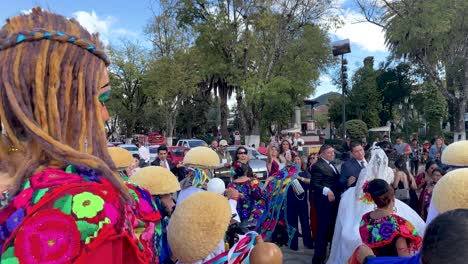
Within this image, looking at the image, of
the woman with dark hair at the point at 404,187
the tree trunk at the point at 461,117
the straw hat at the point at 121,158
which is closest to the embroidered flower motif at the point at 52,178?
the straw hat at the point at 121,158

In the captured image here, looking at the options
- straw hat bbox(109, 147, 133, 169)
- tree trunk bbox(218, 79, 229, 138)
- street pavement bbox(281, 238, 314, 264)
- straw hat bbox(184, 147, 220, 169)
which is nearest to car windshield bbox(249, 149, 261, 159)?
street pavement bbox(281, 238, 314, 264)

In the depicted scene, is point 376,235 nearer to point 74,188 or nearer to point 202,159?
point 202,159

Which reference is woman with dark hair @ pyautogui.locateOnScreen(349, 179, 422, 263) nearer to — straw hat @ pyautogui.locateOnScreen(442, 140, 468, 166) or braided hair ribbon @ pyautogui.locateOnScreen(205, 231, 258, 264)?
straw hat @ pyautogui.locateOnScreen(442, 140, 468, 166)

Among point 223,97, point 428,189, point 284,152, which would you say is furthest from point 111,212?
point 223,97

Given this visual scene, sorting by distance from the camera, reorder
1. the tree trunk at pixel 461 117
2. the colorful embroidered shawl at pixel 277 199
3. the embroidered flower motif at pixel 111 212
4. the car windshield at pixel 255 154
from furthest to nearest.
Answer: the tree trunk at pixel 461 117
the car windshield at pixel 255 154
the colorful embroidered shawl at pixel 277 199
the embroidered flower motif at pixel 111 212

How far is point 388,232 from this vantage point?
11.2 feet

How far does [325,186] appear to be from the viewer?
6.46 m

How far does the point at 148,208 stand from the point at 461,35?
23215mm

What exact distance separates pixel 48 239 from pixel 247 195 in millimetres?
5617

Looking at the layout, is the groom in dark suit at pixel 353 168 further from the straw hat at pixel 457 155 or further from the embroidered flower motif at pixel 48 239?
the embroidered flower motif at pixel 48 239

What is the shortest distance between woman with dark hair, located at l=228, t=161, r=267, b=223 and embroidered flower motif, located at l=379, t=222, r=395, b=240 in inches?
125

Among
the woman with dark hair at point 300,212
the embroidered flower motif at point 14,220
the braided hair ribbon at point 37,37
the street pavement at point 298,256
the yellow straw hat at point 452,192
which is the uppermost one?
the braided hair ribbon at point 37,37

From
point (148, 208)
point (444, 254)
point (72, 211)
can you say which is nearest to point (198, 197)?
point (148, 208)

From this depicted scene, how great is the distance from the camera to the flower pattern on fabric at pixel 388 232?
3377 millimetres
